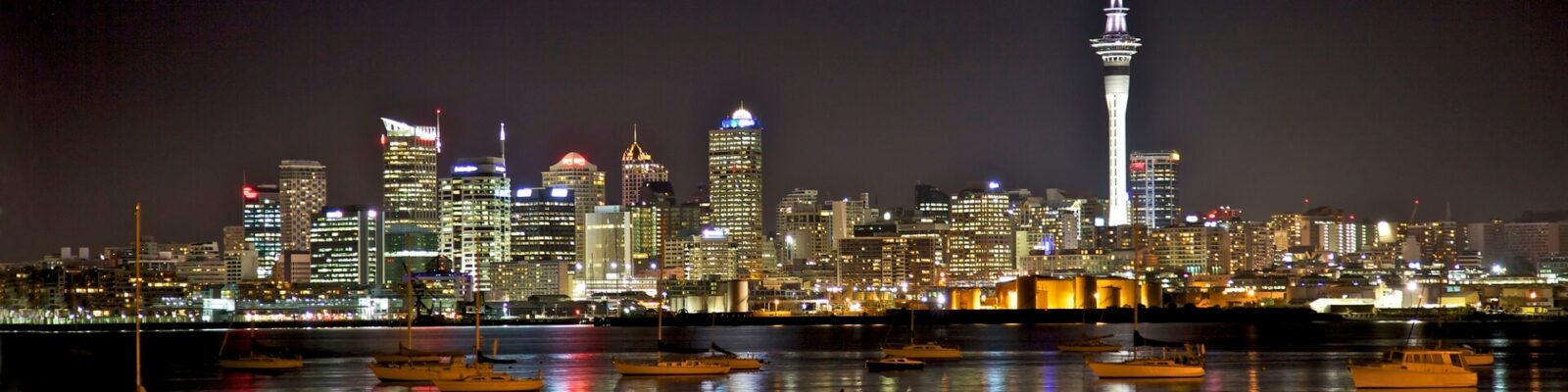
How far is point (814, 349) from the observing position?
120 metres

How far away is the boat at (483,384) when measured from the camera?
7119cm

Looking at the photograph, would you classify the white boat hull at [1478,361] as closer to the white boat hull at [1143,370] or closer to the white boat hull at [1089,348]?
the white boat hull at [1143,370]

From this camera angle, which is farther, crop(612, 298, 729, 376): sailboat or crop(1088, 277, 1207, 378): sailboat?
crop(612, 298, 729, 376): sailboat

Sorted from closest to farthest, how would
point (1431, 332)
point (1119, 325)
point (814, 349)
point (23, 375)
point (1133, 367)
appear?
point (1133, 367) → point (23, 375) → point (814, 349) → point (1431, 332) → point (1119, 325)

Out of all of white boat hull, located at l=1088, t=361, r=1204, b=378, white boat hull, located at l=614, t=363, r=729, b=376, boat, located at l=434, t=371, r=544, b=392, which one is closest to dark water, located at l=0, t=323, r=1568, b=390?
white boat hull, located at l=1088, t=361, r=1204, b=378

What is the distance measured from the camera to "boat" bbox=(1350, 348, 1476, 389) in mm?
70375

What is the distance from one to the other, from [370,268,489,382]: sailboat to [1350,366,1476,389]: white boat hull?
30423mm

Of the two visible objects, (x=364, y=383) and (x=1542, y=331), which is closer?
(x=364, y=383)

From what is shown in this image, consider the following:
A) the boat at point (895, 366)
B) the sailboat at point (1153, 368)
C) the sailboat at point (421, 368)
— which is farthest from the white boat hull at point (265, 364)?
the sailboat at point (1153, 368)

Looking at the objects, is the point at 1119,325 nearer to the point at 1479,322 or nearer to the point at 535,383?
the point at 1479,322

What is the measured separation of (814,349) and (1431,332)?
196ft

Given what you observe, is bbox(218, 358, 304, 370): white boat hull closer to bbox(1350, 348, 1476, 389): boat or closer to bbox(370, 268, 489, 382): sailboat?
bbox(370, 268, 489, 382): sailboat

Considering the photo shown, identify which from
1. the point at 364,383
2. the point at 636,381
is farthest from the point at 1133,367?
the point at 364,383

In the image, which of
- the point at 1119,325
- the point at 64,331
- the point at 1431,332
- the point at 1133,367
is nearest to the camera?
the point at 1133,367
